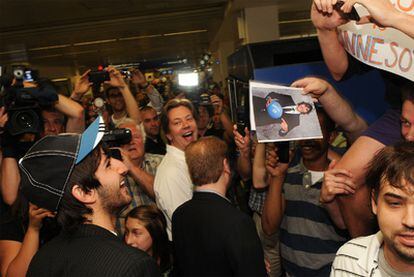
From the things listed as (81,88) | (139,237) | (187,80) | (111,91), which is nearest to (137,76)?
(111,91)

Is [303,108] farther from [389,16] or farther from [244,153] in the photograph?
[244,153]

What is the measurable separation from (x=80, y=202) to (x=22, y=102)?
113cm

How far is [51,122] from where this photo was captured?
279cm

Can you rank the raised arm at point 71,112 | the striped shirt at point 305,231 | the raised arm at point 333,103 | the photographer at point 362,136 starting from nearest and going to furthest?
the photographer at point 362,136
the raised arm at point 333,103
the striped shirt at point 305,231
the raised arm at point 71,112

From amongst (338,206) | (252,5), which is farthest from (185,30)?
(338,206)

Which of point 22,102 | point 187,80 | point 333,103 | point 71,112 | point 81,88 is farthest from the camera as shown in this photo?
point 187,80

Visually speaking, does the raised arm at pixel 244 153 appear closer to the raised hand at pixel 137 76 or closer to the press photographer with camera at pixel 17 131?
the press photographer with camera at pixel 17 131

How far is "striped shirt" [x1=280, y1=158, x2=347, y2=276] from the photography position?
6.56 ft

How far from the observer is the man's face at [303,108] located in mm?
1626

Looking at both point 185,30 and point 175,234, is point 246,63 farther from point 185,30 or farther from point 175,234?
point 185,30

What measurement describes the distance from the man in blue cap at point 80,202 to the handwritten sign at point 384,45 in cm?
102

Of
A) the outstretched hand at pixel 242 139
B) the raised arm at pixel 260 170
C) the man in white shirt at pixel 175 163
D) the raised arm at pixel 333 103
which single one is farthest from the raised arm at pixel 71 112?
the raised arm at pixel 333 103

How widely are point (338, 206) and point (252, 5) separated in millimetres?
6520

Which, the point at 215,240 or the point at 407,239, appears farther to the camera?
the point at 215,240
